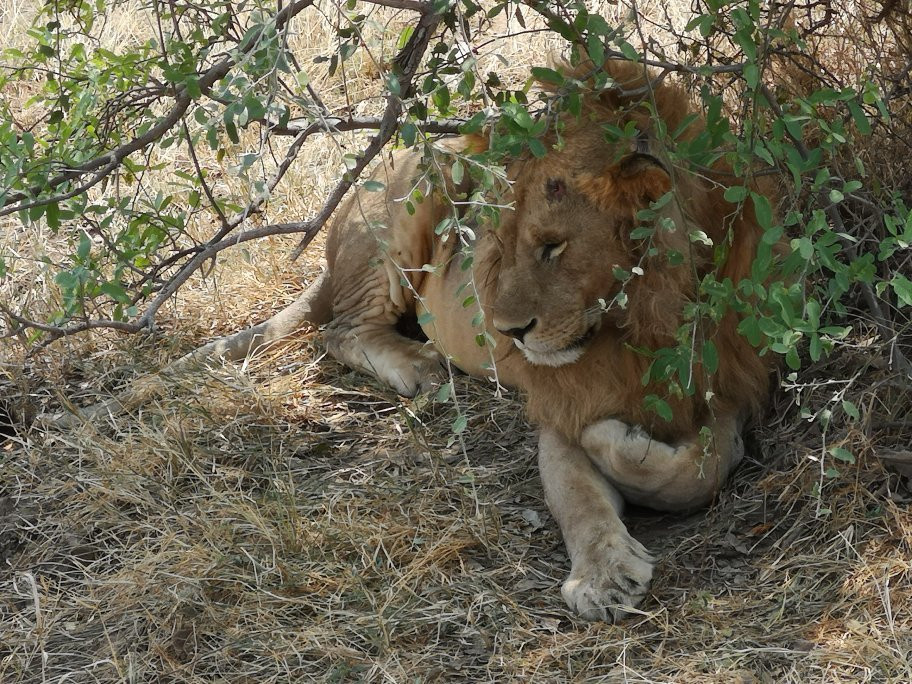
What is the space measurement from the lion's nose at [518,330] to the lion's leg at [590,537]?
1.37 ft

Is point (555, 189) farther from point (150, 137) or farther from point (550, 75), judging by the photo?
point (150, 137)

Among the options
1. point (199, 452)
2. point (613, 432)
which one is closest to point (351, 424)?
point (199, 452)

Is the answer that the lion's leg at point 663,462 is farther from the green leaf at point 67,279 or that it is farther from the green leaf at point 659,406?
→ the green leaf at point 67,279

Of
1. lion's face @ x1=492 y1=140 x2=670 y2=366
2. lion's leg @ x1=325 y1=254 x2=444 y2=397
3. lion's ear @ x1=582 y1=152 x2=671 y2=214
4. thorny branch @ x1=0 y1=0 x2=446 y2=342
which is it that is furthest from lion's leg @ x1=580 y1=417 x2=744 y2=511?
lion's leg @ x1=325 y1=254 x2=444 y2=397

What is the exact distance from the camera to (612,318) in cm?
304

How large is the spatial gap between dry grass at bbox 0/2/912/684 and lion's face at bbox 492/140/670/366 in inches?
17.1

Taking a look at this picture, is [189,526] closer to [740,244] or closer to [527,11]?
[740,244]

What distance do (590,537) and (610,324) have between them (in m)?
0.55

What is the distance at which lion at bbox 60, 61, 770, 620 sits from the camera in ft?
9.28

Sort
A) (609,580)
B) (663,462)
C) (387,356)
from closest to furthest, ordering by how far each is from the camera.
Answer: (609,580) → (663,462) → (387,356)

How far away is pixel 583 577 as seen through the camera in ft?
9.28

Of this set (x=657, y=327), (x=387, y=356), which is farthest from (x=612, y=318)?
(x=387, y=356)

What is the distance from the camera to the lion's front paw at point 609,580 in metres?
2.75

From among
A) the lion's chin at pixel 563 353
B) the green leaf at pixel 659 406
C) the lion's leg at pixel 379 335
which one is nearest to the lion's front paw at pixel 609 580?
the green leaf at pixel 659 406
